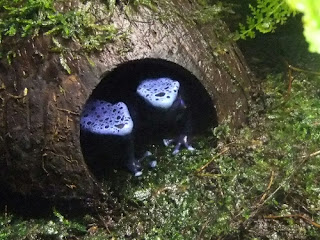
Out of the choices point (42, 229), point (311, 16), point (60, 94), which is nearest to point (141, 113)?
point (60, 94)

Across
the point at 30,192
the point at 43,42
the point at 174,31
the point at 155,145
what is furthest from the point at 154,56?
the point at 30,192

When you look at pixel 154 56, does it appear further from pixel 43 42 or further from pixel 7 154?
pixel 7 154

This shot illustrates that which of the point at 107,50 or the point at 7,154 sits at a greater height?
the point at 107,50

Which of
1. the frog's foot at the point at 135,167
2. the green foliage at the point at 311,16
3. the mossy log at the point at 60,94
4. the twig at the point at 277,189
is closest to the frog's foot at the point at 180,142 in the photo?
the frog's foot at the point at 135,167

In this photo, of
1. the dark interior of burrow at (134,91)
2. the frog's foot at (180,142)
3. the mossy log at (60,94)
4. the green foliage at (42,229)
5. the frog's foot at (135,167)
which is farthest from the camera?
the frog's foot at (180,142)

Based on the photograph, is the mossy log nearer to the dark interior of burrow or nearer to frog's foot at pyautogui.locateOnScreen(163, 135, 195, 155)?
the dark interior of burrow

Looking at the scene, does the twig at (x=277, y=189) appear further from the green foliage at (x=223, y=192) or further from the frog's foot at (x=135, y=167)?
the frog's foot at (x=135, y=167)

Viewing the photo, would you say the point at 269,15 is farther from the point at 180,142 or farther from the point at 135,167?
the point at 135,167

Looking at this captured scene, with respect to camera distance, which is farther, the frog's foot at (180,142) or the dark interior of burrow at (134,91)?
the frog's foot at (180,142)
